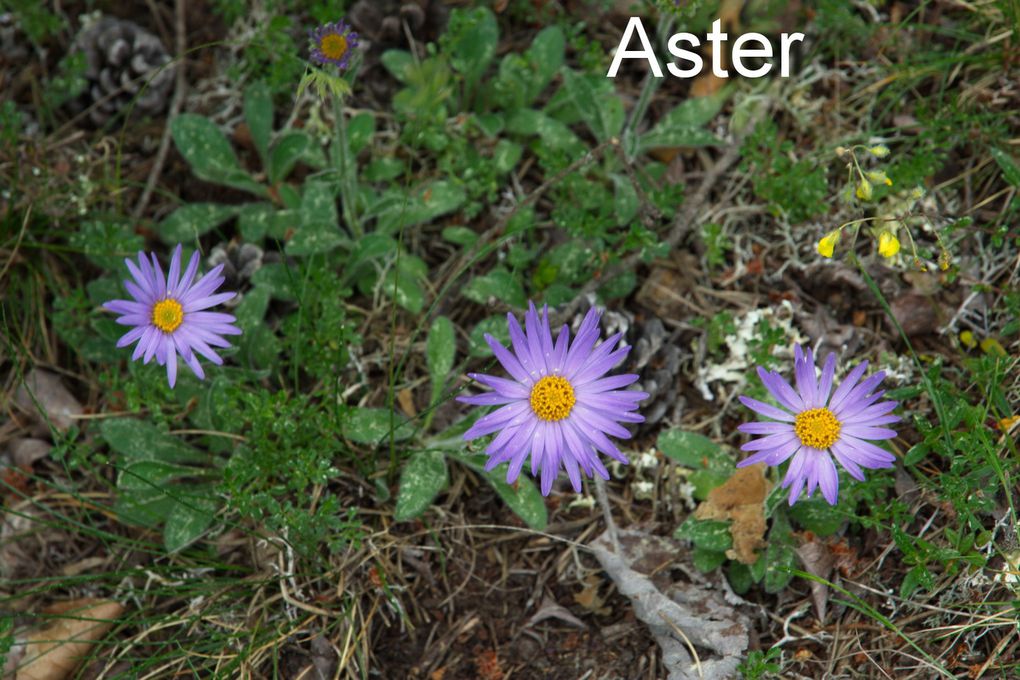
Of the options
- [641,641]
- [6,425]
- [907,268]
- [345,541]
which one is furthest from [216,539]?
[907,268]

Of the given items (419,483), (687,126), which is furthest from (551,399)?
(687,126)

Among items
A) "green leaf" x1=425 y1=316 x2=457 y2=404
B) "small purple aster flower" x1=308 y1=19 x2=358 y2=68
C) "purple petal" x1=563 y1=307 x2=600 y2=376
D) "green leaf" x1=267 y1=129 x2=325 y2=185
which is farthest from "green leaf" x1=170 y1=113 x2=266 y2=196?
"purple petal" x1=563 y1=307 x2=600 y2=376

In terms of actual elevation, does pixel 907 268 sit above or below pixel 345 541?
above

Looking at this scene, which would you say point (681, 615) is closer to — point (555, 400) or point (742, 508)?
point (742, 508)

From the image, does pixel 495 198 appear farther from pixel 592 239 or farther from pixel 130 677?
pixel 130 677

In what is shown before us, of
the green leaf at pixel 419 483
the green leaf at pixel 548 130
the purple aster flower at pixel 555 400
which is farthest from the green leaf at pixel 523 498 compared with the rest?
the green leaf at pixel 548 130

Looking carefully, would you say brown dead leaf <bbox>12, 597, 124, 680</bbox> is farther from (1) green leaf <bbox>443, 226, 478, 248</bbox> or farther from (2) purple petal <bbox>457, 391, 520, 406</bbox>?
(1) green leaf <bbox>443, 226, 478, 248</bbox>

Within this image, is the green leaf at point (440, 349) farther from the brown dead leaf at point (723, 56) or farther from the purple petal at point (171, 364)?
the brown dead leaf at point (723, 56)
